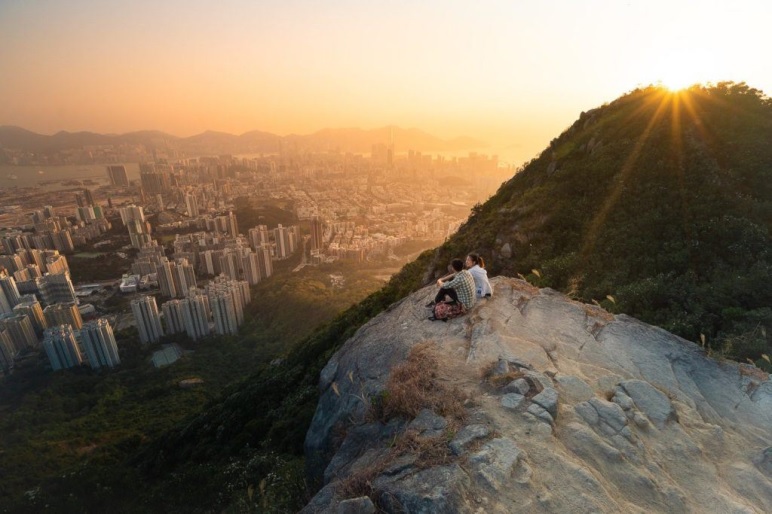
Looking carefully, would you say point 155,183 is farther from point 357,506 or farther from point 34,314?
point 357,506

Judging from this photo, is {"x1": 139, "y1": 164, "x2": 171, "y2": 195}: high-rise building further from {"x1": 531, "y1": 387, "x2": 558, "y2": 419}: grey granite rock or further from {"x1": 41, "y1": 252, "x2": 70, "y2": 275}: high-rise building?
{"x1": 531, "y1": 387, "x2": 558, "y2": 419}: grey granite rock

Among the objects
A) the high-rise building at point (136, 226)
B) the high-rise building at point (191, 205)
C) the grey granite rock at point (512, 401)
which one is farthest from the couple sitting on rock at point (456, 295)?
the high-rise building at point (191, 205)

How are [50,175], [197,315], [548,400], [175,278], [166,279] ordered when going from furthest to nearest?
[50,175] → [175,278] → [166,279] → [197,315] → [548,400]

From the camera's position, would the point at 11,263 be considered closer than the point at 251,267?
Yes

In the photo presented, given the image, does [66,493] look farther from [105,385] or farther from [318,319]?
[318,319]

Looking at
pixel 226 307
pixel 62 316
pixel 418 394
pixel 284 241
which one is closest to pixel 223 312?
pixel 226 307

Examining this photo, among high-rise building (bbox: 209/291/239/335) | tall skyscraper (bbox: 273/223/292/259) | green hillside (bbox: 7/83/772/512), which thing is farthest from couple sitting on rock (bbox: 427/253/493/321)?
tall skyscraper (bbox: 273/223/292/259)

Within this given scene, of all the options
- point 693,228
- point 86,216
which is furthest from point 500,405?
point 86,216

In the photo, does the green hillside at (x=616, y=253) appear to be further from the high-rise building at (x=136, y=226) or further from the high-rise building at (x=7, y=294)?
the high-rise building at (x=136, y=226)
